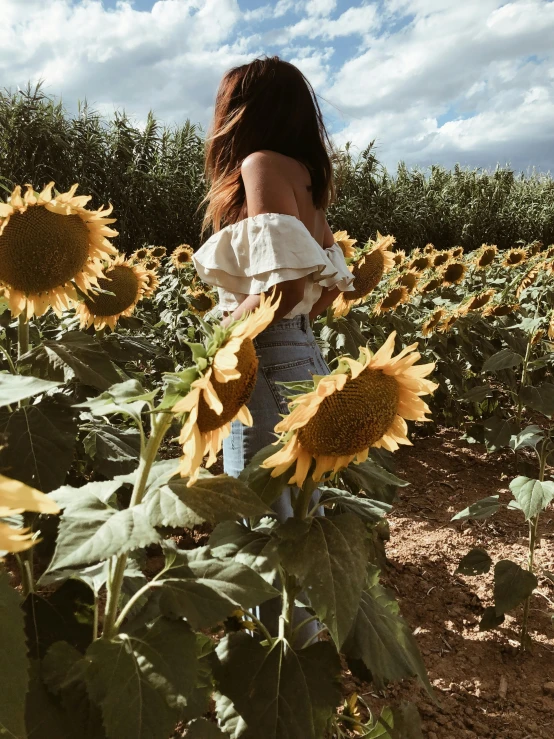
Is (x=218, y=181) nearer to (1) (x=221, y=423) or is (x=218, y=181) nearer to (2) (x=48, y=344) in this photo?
(2) (x=48, y=344)

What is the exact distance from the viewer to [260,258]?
1.59 m

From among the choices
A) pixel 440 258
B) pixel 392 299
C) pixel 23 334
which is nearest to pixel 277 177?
pixel 23 334

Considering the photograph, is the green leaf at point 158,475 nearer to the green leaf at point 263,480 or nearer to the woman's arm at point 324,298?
the green leaf at point 263,480

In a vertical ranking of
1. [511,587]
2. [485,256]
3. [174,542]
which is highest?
[485,256]

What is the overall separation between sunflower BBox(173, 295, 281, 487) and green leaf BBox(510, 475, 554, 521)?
1.40 metres

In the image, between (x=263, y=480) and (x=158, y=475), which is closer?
(x=158, y=475)

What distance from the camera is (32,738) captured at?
0.83 metres

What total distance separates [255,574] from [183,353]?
291 centimetres

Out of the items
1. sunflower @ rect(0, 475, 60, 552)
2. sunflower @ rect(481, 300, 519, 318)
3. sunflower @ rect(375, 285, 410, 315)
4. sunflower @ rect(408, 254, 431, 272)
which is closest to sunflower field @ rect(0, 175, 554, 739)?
sunflower @ rect(0, 475, 60, 552)

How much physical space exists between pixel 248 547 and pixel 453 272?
12.4ft

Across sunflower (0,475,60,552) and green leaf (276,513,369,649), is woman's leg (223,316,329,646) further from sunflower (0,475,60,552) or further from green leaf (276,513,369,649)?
sunflower (0,475,60,552)

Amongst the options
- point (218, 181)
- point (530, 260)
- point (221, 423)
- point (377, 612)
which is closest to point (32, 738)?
point (221, 423)

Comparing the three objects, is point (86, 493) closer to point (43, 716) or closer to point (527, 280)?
point (43, 716)

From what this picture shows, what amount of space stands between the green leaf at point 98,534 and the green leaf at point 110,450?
0.53 metres
